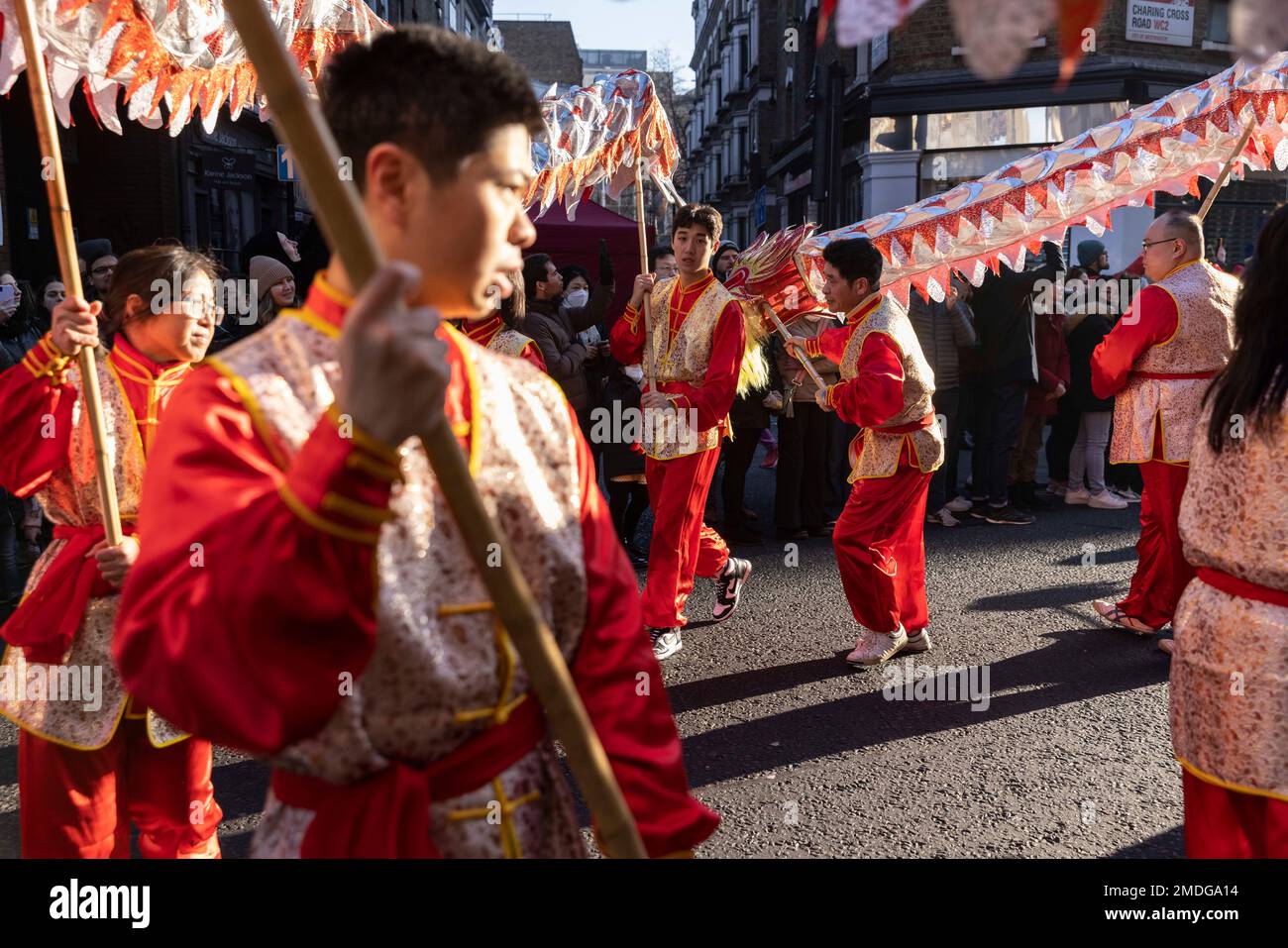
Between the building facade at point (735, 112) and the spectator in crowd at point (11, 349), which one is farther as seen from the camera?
the building facade at point (735, 112)

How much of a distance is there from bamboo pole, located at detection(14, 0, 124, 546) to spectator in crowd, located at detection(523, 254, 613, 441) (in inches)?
190

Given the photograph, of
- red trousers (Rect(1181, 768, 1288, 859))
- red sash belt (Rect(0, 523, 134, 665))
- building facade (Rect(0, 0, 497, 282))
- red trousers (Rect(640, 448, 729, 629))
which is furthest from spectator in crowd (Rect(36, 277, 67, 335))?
red trousers (Rect(1181, 768, 1288, 859))

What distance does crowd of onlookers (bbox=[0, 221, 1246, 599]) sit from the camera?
7641 millimetres

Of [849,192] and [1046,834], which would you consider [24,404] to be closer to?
[1046,834]

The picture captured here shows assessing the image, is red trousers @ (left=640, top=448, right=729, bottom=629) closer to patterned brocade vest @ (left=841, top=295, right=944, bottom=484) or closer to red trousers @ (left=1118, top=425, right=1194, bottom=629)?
patterned brocade vest @ (left=841, top=295, right=944, bottom=484)

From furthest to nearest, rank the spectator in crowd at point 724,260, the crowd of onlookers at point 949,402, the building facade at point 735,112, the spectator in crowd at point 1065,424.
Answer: the building facade at point 735,112 < the spectator in crowd at point 1065,424 < the spectator in crowd at point 724,260 < the crowd of onlookers at point 949,402

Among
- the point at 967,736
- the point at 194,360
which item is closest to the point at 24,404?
the point at 194,360

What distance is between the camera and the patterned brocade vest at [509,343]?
18.5ft

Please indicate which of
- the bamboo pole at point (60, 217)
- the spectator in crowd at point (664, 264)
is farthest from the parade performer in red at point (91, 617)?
the spectator in crowd at point (664, 264)

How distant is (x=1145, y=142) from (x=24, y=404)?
5.75m

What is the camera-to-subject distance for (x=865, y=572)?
5.30m

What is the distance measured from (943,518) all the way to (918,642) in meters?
3.53

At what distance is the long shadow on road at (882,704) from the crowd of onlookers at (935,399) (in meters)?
2.51

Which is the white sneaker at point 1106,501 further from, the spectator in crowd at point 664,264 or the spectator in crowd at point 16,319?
the spectator in crowd at point 16,319
